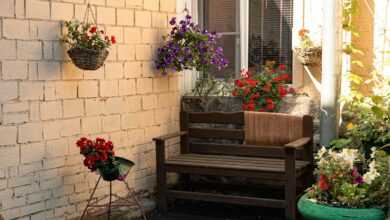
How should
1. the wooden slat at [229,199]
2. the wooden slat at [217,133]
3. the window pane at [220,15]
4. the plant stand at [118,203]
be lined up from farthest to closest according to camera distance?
the window pane at [220,15] → the wooden slat at [217,133] → the wooden slat at [229,199] → the plant stand at [118,203]

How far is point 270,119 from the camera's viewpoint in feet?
18.4

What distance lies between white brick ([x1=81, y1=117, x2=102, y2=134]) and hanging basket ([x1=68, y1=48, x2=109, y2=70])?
1.80 feet

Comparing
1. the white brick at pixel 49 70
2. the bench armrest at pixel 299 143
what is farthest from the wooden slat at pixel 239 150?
the white brick at pixel 49 70

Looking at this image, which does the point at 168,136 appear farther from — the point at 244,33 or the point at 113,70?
the point at 244,33

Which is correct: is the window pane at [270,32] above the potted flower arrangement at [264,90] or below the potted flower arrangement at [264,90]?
above

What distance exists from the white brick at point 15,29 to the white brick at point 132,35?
114 cm

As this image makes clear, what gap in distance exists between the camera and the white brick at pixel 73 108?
15.9ft

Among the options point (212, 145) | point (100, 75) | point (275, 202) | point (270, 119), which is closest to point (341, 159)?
point (275, 202)

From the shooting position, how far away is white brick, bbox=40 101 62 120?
4645 mm

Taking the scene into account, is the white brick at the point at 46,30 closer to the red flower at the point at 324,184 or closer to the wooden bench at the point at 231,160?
the wooden bench at the point at 231,160

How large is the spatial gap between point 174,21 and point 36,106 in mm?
1822

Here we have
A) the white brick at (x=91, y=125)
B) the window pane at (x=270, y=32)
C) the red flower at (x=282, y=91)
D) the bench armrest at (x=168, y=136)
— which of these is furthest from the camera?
the window pane at (x=270, y=32)

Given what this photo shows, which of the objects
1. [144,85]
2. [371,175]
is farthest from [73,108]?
[371,175]

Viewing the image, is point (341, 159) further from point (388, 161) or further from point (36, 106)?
point (36, 106)
